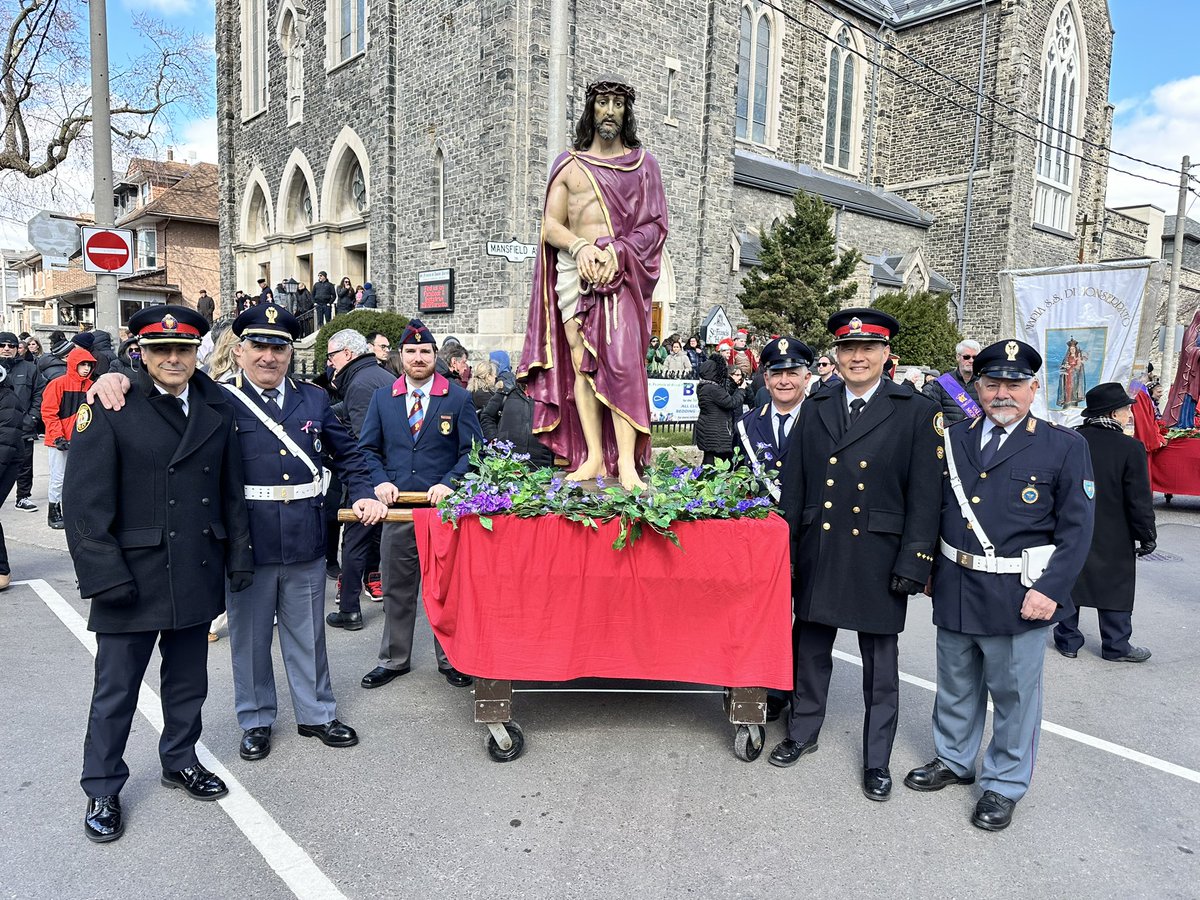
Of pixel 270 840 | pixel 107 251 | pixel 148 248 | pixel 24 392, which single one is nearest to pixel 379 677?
→ pixel 270 840

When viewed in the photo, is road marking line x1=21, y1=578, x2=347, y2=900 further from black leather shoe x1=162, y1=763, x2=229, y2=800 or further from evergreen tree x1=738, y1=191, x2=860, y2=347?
evergreen tree x1=738, y1=191, x2=860, y2=347

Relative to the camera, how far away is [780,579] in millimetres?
3895

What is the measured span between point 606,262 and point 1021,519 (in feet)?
7.59

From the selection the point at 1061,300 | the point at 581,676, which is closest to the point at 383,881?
the point at 581,676

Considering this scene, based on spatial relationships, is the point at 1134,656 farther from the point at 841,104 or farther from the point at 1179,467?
the point at 841,104

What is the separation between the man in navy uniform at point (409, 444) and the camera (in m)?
5.09

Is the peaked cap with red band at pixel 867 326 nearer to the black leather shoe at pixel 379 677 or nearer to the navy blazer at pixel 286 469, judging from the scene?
the navy blazer at pixel 286 469

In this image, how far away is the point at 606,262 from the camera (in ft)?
14.0

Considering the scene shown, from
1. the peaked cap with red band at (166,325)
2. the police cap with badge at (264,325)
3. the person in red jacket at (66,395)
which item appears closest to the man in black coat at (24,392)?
the person in red jacket at (66,395)

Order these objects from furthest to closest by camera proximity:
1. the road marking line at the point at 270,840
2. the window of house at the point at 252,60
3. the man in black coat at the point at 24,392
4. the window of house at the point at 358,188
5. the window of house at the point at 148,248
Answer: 1. the window of house at the point at 148,248
2. the window of house at the point at 252,60
3. the window of house at the point at 358,188
4. the man in black coat at the point at 24,392
5. the road marking line at the point at 270,840

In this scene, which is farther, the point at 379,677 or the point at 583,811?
the point at 379,677

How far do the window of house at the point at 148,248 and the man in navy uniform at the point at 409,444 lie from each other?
41.4m

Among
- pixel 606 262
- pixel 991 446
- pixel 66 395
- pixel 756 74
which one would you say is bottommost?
pixel 66 395

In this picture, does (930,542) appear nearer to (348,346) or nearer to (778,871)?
(778,871)
